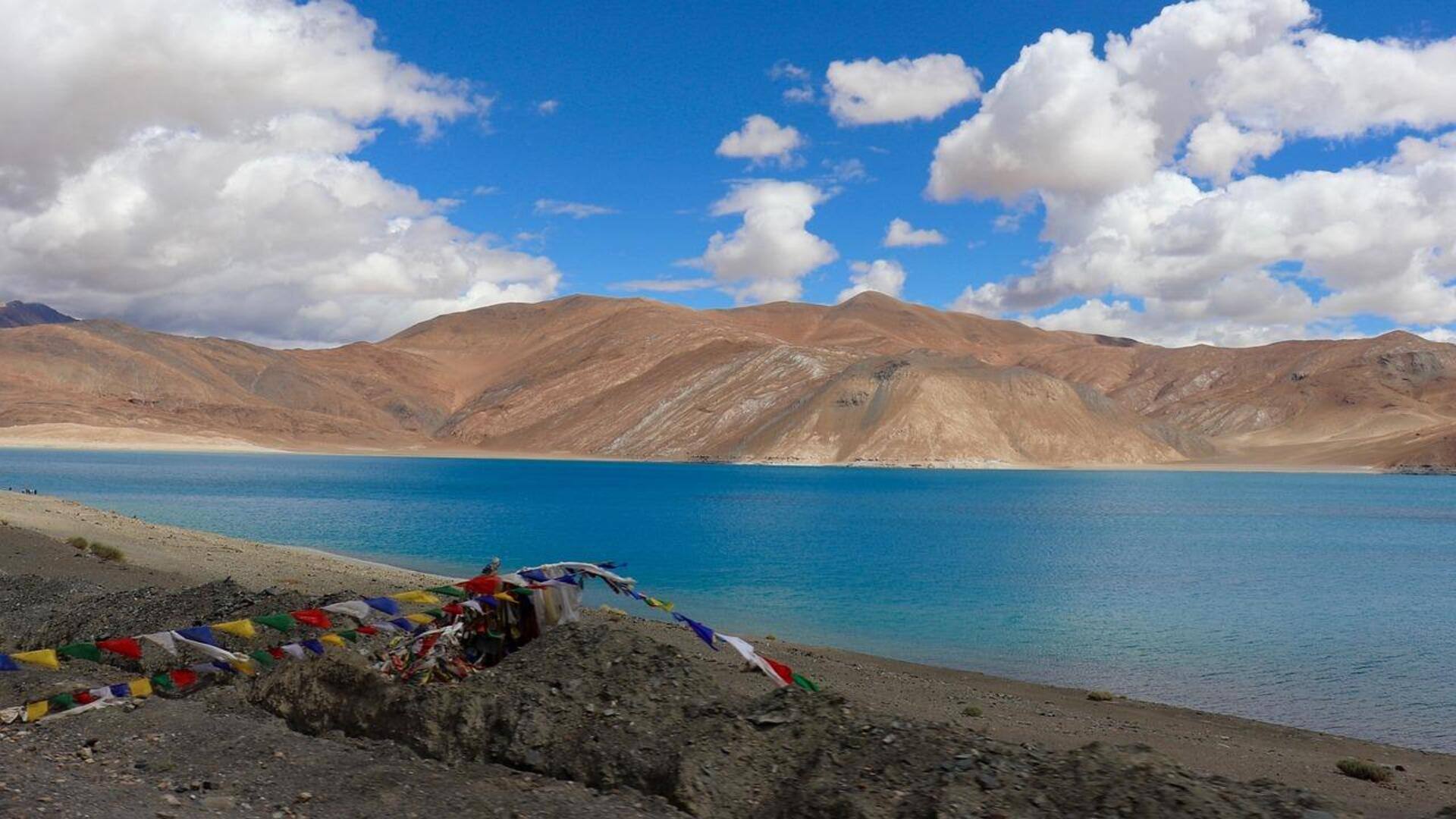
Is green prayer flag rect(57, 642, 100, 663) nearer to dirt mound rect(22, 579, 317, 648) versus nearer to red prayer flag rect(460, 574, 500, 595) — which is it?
red prayer flag rect(460, 574, 500, 595)

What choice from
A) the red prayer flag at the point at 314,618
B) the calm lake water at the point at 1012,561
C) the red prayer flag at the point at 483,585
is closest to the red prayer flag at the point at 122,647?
the red prayer flag at the point at 314,618

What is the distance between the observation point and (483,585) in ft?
33.7

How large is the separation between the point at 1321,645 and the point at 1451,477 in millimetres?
137181

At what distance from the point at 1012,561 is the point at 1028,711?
22.8 meters

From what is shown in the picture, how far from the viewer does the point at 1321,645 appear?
21.1 metres

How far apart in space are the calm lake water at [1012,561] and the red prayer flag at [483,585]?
11.1 metres

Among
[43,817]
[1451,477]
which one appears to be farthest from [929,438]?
[43,817]

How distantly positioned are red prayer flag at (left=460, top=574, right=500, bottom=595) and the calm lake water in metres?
11.1

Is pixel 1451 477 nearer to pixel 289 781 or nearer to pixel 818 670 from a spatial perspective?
pixel 818 670

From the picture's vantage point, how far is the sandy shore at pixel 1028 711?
443 inches

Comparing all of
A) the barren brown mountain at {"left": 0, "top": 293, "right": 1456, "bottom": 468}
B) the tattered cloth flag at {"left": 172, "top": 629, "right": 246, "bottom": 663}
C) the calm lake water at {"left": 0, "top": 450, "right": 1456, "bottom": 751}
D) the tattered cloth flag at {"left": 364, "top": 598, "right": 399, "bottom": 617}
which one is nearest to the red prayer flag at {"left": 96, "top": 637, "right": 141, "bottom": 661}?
the tattered cloth flag at {"left": 172, "top": 629, "right": 246, "bottom": 663}

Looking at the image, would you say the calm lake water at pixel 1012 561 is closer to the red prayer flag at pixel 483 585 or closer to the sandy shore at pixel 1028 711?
the sandy shore at pixel 1028 711

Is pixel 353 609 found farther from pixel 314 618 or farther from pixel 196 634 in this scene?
pixel 196 634

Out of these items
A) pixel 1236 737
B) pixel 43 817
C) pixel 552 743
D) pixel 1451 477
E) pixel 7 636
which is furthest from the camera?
pixel 1451 477
